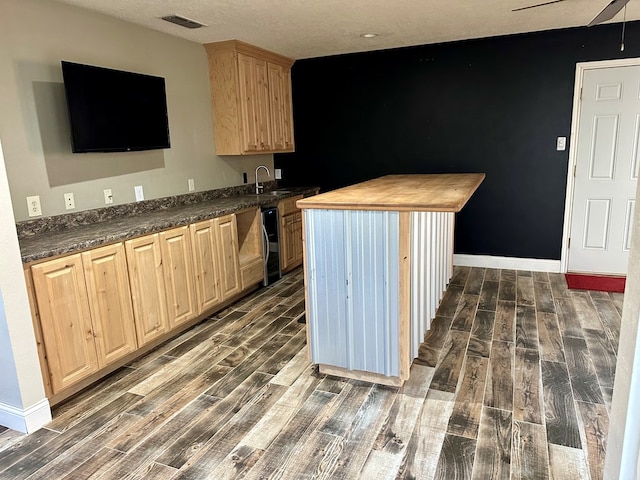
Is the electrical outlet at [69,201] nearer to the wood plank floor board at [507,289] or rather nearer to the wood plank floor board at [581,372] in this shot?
the wood plank floor board at [581,372]

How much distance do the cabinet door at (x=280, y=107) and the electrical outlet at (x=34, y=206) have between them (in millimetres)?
2662

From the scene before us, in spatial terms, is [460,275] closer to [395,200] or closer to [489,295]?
[489,295]

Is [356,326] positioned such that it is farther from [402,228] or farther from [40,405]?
[40,405]

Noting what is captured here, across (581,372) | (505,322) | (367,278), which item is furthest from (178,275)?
(581,372)

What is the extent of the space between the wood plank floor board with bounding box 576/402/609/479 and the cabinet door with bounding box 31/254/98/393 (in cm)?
266

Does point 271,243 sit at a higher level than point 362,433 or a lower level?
higher

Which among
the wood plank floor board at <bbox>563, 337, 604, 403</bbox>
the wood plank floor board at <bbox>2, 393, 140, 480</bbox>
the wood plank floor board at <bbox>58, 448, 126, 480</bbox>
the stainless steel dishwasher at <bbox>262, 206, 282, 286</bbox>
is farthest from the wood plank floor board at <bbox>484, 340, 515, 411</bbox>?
the stainless steel dishwasher at <bbox>262, 206, 282, 286</bbox>

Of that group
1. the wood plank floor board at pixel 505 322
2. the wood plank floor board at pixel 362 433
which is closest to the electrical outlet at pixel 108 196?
the wood plank floor board at pixel 362 433

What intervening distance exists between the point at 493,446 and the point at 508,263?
124 inches

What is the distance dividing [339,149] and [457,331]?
9.44 ft

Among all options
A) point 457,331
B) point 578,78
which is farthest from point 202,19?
point 578,78

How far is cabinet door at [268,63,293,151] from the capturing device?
495 cm

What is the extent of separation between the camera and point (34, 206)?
2822 millimetres

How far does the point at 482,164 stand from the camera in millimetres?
4754
